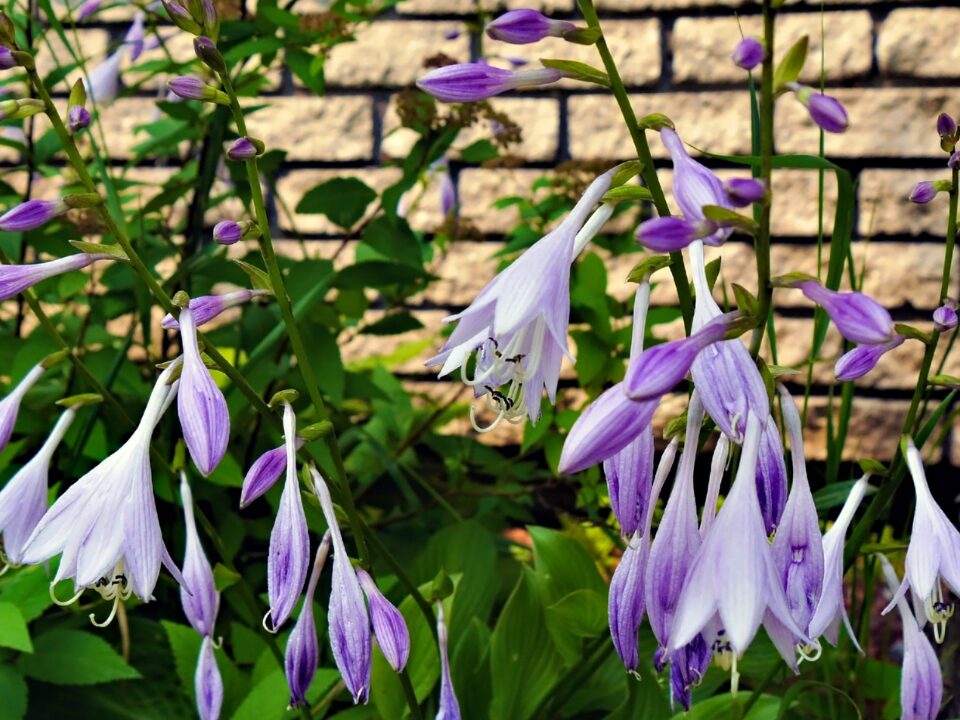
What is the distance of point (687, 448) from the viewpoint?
52 cm

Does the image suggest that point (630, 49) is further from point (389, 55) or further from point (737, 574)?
point (737, 574)

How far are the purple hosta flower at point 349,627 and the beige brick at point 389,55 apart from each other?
1523 millimetres

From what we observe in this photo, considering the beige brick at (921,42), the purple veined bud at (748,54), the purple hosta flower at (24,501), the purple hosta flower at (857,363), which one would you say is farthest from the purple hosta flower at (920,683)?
the beige brick at (921,42)

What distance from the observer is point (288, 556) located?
0.55 metres

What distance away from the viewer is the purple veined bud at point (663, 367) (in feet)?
1.32

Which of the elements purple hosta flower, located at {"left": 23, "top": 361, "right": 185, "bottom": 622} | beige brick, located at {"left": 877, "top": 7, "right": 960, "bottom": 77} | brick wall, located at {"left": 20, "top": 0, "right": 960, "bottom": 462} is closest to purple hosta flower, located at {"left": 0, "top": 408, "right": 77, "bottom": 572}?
purple hosta flower, located at {"left": 23, "top": 361, "right": 185, "bottom": 622}

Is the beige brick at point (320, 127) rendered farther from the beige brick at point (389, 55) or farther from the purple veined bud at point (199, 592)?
the purple veined bud at point (199, 592)

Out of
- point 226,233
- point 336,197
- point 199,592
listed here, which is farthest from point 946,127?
point 336,197

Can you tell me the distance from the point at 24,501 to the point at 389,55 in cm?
147

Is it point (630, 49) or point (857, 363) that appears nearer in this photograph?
point (857, 363)

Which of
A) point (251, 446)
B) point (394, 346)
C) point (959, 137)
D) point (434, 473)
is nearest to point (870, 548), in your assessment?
point (959, 137)

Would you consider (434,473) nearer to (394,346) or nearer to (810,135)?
(394,346)

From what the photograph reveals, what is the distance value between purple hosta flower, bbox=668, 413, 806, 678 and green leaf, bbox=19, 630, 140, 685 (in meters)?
0.61

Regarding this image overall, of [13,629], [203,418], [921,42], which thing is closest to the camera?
[203,418]
